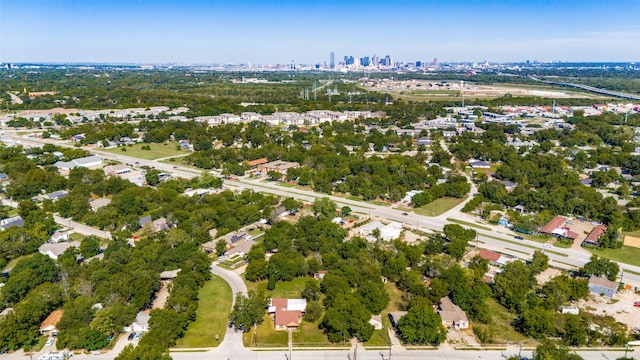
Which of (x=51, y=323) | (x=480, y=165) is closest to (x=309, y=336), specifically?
(x=51, y=323)

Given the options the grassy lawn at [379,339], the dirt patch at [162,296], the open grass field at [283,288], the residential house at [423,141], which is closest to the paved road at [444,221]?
the open grass field at [283,288]

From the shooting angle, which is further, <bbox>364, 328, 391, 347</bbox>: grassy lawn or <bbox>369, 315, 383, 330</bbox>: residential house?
<bbox>369, 315, 383, 330</bbox>: residential house

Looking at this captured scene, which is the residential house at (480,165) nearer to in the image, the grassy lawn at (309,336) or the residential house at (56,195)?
the grassy lawn at (309,336)

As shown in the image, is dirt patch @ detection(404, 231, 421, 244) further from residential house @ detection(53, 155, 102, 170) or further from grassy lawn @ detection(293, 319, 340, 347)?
residential house @ detection(53, 155, 102, 170)

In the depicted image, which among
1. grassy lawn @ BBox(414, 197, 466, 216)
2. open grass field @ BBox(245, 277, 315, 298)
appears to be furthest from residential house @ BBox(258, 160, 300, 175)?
open grass field @ BBox(245, 277, 315, 298)

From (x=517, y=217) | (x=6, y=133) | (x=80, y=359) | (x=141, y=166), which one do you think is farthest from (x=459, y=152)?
(x=6, y=133)
